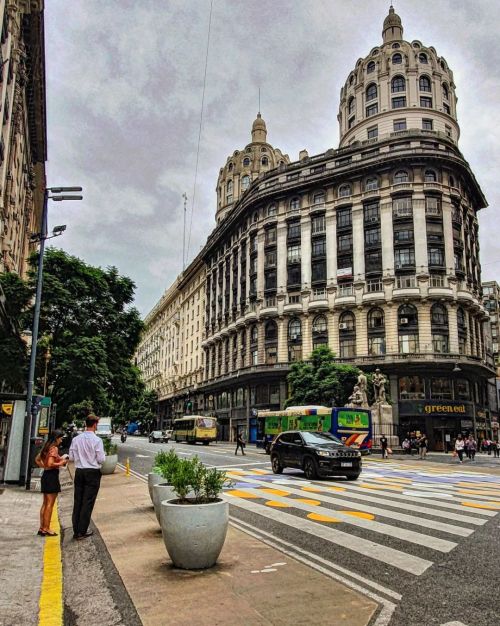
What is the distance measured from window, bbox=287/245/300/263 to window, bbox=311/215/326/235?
2.67 m

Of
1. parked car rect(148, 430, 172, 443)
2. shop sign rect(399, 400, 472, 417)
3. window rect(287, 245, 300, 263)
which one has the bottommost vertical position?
parked car rect(148, 430, 172, 443)

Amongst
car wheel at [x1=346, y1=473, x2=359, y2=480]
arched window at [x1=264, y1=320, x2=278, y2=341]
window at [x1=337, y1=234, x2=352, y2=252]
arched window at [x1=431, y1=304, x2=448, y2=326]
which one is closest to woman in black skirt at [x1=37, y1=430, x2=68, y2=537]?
car wheel at [x1=346, y1=473, x2=359, y2=480]

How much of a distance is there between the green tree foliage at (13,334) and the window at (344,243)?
34.9 m

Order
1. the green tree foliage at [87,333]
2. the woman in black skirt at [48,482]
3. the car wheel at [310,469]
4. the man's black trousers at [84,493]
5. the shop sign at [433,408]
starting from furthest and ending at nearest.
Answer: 1. the shop sign at [433,408]
2. the green tree foliage at [87,333]
3. the car wheel at [310,469]
4. the woman in black skirt at [48,482]
5. the man's black trousers at [84,493]

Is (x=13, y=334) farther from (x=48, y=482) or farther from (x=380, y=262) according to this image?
(x=380, y=262)

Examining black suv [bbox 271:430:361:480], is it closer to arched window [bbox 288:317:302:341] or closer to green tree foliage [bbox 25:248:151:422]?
green tree foliage [bbox 25:248:151:422]

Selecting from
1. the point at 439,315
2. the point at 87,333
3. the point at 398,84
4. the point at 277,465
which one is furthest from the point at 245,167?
Result: the point at 277,465

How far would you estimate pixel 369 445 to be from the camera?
3384 centimetres

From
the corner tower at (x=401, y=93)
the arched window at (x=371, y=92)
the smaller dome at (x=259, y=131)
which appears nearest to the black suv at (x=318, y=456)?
the corner tower at (x=401, y=93)

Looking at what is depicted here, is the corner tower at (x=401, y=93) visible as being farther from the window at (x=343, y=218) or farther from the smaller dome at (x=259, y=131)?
the smaller dome at (x=259, y=131)

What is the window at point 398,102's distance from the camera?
60.7 metres

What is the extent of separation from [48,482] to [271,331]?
5122 cm

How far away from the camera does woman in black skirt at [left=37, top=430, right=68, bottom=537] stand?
7.95 meters

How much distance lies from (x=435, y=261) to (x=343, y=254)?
9.44 m
